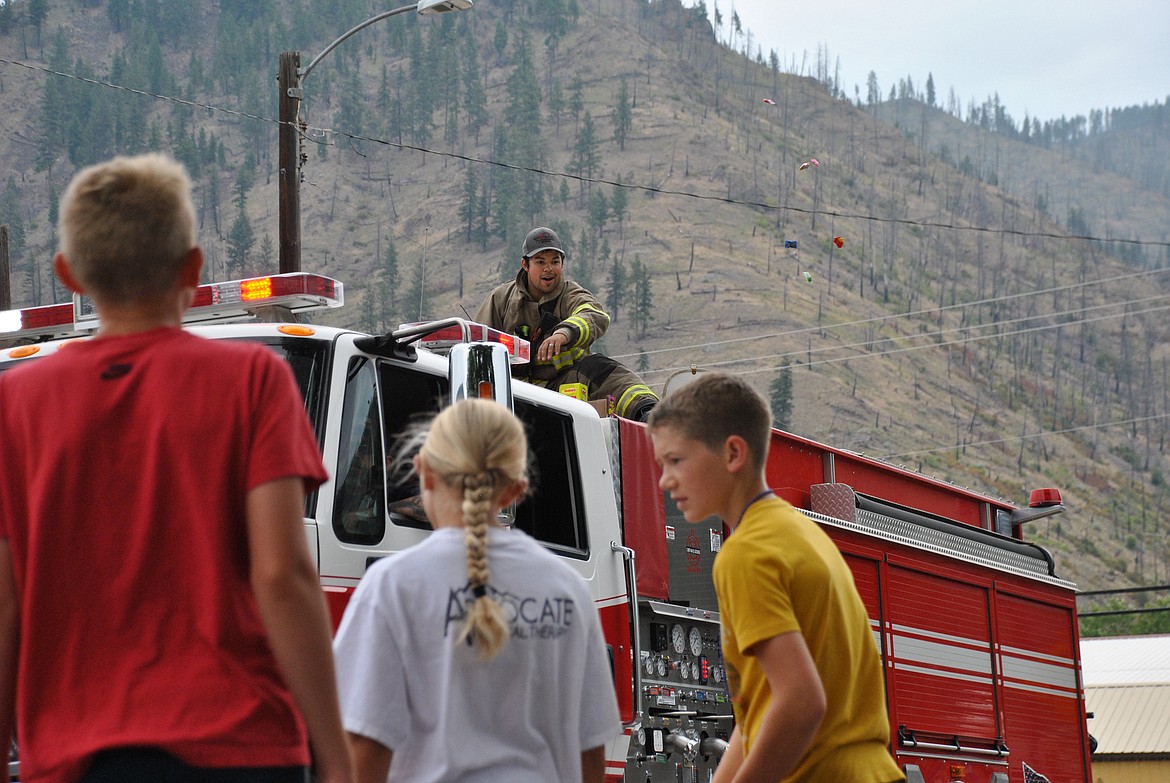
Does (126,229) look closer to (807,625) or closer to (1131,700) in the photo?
(807,625)

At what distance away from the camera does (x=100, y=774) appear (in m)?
2.27

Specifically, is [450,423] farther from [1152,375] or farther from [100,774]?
[1152,375]

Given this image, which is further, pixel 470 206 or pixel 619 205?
pixel 470 206

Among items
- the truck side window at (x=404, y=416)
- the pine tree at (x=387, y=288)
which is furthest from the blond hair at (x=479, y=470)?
the pine tree at (x=387, y=288)

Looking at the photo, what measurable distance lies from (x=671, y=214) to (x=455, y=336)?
440 feet

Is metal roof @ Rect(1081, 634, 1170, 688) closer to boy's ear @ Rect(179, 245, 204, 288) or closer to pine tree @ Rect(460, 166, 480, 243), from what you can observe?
boy's ear @ Rect(179, 245, 204, 288)

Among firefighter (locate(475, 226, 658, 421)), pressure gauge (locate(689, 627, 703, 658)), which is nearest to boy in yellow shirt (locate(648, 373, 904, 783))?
pressure gauge (locate(689, 627, 703, 658))

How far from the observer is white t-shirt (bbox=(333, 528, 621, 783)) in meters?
2.79

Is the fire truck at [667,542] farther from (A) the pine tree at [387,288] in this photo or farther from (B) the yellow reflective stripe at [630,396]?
(A) the pine tree at [387,288]

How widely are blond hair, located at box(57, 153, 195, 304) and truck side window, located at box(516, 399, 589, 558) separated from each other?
3.64 meters

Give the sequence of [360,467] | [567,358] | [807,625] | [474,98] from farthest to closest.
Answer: [474,98]
[567,358]
[360,467]
[807,625]

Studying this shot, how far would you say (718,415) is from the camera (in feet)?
11.1

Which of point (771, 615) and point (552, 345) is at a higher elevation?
point (552, 345)

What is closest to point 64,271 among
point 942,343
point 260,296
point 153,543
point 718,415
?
point 153,543
